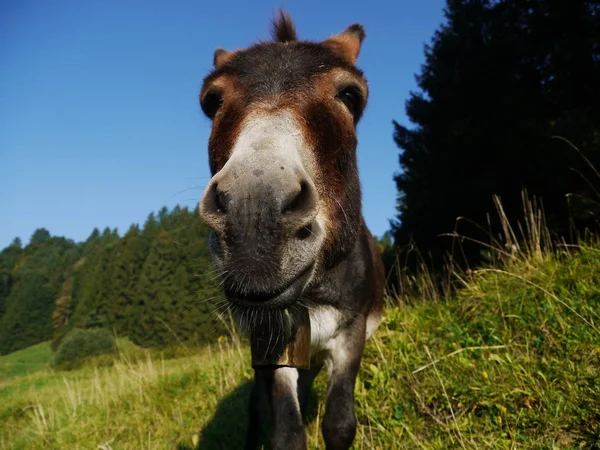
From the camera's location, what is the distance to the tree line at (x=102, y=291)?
81.6 ft

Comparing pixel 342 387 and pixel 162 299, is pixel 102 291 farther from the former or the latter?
pixel 342 387

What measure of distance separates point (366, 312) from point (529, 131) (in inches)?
328

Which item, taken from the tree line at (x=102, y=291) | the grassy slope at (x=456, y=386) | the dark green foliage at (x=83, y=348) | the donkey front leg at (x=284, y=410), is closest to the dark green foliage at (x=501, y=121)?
the grassy slope at (x=456, y=386)

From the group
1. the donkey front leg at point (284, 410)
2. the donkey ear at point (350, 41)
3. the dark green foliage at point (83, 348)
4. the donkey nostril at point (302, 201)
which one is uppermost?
the donkey ear at point (350, 41)

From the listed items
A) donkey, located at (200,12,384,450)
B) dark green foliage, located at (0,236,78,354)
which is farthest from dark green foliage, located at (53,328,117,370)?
donkey, located at (200,12,384,450)

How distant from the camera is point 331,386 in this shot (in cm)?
255

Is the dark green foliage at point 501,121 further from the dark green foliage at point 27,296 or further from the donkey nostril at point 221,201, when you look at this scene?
the dark green foliage at point 27,296

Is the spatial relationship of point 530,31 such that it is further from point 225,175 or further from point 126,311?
point 126,311

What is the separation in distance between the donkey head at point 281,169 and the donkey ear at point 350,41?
0.11 meters

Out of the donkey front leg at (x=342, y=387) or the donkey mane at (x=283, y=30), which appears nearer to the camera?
the donkey front leg at (x=342, y=387)

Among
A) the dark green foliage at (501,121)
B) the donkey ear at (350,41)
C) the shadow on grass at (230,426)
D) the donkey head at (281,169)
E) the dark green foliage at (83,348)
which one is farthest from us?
the dark green foliage at (83,348)

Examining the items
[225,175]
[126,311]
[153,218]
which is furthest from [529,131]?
[153,218]

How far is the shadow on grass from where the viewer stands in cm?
389

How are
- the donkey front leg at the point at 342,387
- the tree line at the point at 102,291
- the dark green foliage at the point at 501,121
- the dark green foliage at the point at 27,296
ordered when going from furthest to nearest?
the tree line at the point at 102,291, the dark green foliage at the point at 27,296, the dark green foliage at the point at 501,121, the donkey front leg at the point at 342,387
